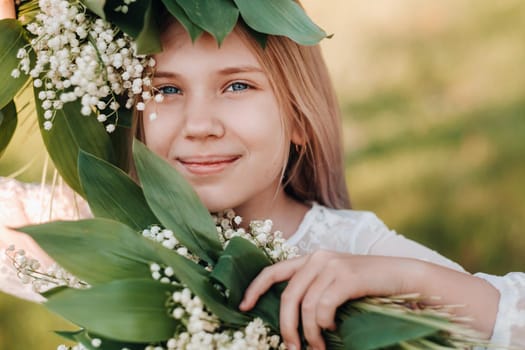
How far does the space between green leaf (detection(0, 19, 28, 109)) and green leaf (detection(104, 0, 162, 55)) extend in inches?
6.1

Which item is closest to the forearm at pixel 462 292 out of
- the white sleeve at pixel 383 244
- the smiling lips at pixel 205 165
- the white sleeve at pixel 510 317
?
the white sleeve at pixel 510 317

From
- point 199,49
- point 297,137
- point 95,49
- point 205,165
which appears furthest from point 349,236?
point 95,49

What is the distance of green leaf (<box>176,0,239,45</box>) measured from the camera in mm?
995

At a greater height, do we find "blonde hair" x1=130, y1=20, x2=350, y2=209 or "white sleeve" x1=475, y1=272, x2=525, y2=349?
"blonde hair" x1=130, y1=20, x2=350, y2=209

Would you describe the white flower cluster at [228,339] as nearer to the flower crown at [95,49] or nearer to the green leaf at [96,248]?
the green leaf at [96,248]

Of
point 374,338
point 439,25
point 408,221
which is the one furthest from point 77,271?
point 439,25

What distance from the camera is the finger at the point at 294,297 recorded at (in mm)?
852

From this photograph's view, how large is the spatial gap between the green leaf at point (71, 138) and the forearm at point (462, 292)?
19.6 inches

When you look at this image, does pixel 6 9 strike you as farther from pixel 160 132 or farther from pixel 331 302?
pixel 331 302

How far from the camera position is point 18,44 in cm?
111

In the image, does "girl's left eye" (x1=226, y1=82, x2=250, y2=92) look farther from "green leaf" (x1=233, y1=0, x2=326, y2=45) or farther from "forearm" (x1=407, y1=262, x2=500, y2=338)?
"forearm" (x1=407, y1=262, x2=500, y2=338)

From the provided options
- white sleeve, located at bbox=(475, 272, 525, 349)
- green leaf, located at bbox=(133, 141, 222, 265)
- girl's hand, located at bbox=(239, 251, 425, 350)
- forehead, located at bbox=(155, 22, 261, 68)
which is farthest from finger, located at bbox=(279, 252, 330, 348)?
forehead, located at bbox=(155, 22, 261, 68)

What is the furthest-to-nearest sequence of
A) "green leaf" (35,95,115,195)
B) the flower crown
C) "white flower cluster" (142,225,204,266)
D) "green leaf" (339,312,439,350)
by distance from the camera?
"green leaf" (35,95,115,195), the flower crown, "white flower cluster" (142,225,204,266), "green leaf" (339,312,439,350)

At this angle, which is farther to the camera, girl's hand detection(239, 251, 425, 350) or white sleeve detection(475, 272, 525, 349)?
white sleeve detection(475, 272, 525, 349)
